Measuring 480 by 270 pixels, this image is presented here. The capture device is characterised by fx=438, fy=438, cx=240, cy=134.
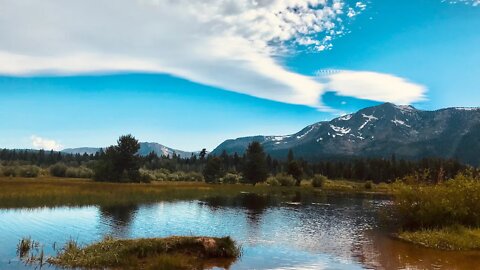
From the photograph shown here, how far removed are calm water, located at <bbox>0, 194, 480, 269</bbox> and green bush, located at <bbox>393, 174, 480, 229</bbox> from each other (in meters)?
3.99

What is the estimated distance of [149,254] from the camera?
2598 cm

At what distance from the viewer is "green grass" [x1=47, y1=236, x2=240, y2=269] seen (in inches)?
958

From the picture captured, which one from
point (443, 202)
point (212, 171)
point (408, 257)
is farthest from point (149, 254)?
point (212, 171)

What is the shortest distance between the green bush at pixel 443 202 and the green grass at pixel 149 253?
20.0m

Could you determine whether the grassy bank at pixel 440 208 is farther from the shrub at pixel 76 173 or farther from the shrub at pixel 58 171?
the shrub at pixel 58 171

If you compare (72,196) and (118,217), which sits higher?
(72,196)

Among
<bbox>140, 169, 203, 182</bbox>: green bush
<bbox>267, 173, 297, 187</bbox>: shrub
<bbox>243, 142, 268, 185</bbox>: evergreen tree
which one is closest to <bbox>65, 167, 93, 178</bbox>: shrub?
<bbox>140, 169, 203, 182</bbox>: green bush

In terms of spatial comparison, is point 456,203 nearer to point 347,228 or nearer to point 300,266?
point 347,228

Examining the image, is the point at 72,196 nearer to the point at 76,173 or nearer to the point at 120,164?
the point at 120,164

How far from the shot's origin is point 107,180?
110 metres

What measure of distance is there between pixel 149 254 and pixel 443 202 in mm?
26677

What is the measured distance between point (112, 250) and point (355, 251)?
18385 mm

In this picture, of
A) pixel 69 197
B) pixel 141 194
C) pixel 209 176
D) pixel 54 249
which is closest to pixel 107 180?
pixel 209 176

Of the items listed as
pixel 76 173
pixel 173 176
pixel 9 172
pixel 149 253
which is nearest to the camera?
pixel 149 253
